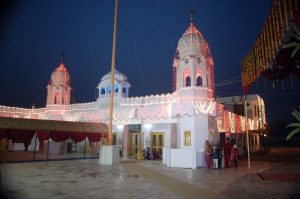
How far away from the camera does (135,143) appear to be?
22.2m

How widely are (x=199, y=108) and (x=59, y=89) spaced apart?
666 inches

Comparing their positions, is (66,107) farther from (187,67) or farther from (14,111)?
(187,67)

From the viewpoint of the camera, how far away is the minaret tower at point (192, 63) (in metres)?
18.2

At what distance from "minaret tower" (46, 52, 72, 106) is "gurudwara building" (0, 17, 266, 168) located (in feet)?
0.34

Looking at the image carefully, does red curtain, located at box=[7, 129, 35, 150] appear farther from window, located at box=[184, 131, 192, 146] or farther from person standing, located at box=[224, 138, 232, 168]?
person standing, located at box=[224, 138, 232, 168]

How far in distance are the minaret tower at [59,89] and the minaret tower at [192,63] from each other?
45.9 feet

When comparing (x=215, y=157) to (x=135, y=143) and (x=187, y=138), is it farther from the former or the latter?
(x=135, y=143)

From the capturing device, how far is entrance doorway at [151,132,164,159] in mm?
20383

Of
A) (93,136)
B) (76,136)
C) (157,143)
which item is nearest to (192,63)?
(157,143)

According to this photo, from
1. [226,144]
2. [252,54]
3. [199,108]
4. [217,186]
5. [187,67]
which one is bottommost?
[217,186]

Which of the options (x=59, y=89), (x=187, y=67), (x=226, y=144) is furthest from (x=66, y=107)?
(x=226, y=144)

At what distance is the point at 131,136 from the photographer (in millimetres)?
22672

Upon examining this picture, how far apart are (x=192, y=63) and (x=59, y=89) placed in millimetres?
15949

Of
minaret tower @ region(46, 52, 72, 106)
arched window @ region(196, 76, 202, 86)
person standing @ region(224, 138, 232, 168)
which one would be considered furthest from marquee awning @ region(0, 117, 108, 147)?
person standing @ region(224, 138, 232, 168)
